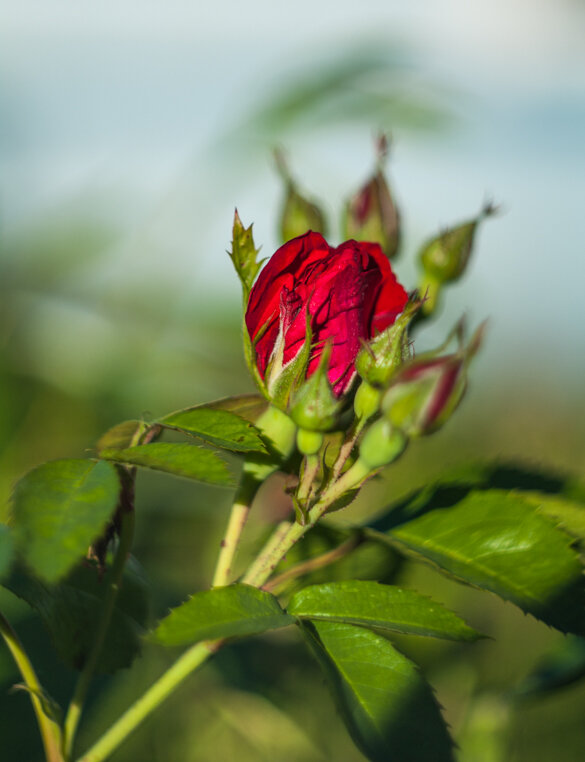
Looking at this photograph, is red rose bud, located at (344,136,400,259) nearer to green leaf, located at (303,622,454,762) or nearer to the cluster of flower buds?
the cluster of flower buds

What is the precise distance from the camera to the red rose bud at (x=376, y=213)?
0.63 m

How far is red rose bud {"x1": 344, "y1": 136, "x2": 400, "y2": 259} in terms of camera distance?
→ 0.63m

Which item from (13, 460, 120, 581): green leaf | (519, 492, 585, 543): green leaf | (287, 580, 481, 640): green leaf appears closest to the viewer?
(13, 460, 120, 581): green leaf

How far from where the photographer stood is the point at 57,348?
1466 millimetres

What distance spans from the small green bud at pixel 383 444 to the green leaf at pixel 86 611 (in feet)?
0.59

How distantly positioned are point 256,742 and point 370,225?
0.59 m

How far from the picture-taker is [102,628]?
1.57ft

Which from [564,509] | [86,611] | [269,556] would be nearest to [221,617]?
[269,556]

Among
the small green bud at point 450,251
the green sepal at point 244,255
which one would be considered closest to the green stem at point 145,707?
the green sepal at point 244,255

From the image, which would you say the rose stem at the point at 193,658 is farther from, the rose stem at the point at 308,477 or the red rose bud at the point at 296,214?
the red rose bud at the point at 296,214

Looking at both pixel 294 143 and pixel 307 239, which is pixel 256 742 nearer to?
pixel 307 239

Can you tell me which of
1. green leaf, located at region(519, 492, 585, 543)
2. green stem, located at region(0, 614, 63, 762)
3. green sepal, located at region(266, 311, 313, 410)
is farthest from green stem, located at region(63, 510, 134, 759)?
green leaf, located at region(519, 492, 585, 543)

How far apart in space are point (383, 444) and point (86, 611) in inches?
9.9

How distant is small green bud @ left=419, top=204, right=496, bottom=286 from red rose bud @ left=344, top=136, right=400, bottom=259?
0.04 meters
